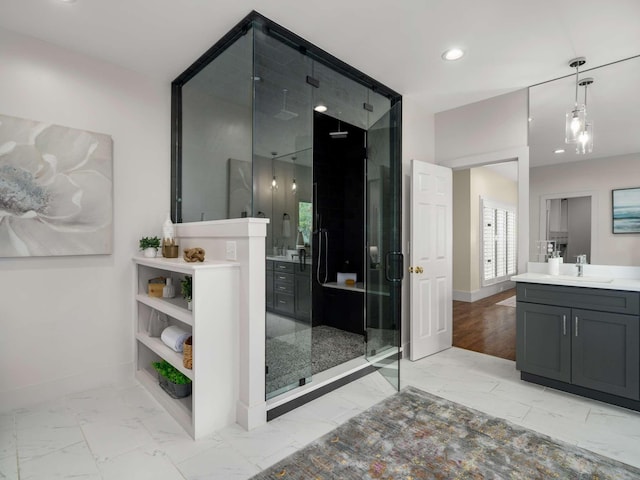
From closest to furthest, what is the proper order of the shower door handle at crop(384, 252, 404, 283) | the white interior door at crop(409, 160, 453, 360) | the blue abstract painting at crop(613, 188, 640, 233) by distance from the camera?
the blue abstract painting at crop(613, 188, 640, 233), the shower door handle at crop(384, 252, 404, 283), the white interior door at crop(409, 160, 453, 360)

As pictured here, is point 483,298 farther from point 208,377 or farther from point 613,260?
point 208,377

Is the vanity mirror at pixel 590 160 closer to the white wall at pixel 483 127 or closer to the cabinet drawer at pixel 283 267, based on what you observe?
the white wall at pixel 483 127

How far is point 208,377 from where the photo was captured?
7.13ft

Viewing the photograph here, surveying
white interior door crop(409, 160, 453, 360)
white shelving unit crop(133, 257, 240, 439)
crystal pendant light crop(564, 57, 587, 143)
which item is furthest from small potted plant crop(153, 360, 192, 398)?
crystal pendant light crop(564, 57, 587, 143)

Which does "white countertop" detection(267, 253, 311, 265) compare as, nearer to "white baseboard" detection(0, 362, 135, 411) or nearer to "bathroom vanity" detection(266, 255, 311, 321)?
"bathroom vanity" detection(266, 255, 311, 321)

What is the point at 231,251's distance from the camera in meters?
2.36

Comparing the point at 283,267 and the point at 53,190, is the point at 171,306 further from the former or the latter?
the point at 53,190

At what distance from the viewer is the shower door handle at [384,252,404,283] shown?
2949mm

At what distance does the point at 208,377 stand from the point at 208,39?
2.40 m

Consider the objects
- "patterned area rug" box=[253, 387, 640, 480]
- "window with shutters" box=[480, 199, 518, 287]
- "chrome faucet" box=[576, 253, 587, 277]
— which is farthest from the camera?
"window with shutters" box=[480, 199, 518, 287]

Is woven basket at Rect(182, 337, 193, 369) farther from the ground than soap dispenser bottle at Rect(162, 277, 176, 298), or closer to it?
closer to it

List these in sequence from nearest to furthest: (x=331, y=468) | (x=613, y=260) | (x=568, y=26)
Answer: (x=331, y=468), (x=568, y=26), (x=613, y=260)

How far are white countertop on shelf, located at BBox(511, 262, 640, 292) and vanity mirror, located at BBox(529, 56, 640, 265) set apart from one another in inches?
2.5

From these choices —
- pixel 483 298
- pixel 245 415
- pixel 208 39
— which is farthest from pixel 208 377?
pixel 483 298
